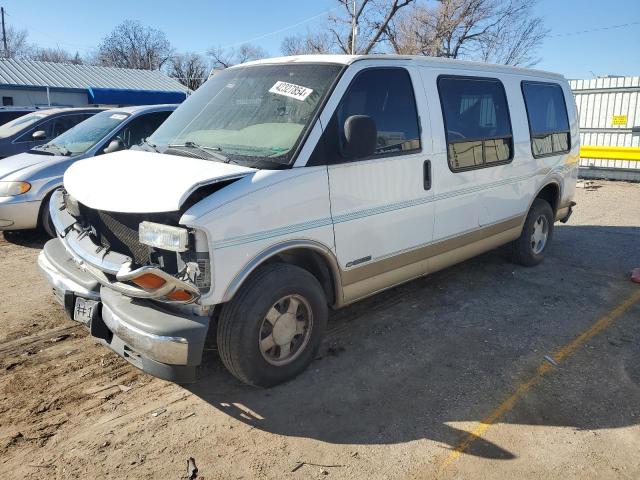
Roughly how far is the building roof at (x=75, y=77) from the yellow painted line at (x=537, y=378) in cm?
3319

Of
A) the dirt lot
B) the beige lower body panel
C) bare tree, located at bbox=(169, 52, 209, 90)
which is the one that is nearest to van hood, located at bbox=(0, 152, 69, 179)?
the dirt lot

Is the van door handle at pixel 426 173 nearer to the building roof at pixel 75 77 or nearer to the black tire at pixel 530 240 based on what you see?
the black tire at pixel 530 240

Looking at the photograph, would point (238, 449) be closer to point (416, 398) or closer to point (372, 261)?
point (416, 398)

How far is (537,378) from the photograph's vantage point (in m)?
3.78

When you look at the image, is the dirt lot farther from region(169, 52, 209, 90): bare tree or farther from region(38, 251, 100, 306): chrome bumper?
region(169, 52, 209, 90): bare tree

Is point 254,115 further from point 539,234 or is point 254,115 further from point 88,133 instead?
point 88,133

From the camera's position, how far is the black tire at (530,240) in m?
6.15

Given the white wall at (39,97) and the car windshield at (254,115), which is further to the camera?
the white wall at (39,97)

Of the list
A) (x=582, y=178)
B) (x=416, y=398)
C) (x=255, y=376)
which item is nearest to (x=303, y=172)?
(x=255, y=376)

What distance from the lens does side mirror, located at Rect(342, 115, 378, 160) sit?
136 inches

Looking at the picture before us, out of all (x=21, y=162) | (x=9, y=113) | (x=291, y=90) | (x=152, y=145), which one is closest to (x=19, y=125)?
(x=21, y=162)

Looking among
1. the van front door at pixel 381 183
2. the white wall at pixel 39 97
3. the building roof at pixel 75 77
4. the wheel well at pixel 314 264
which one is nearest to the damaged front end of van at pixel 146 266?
the wheel well at pixel 314 264

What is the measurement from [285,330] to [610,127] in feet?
49.8

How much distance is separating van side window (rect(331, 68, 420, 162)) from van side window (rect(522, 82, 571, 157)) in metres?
2.20
